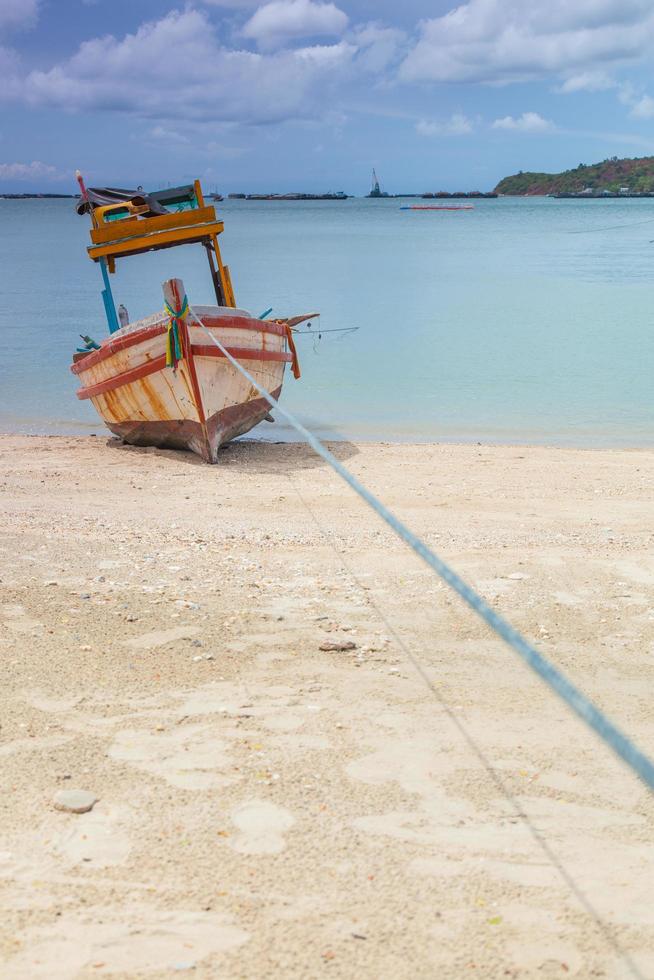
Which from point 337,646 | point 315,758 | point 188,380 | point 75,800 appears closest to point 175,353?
point 188,380

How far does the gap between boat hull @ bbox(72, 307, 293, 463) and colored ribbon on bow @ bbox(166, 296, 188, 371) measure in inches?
2.1

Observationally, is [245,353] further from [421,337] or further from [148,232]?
[421,337]

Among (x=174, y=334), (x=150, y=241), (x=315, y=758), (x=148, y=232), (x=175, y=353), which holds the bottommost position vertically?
(x=315, y=758)

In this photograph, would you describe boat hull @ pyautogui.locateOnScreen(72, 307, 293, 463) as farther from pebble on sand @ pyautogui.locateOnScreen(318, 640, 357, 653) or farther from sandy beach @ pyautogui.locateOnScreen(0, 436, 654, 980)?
pebble on sand @ pyautogui.locateOnScreen(318, 640, 357, 653)

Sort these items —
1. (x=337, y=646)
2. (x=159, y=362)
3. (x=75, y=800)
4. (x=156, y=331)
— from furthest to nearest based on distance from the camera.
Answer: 1. (x=159, y=362)
2. (x=156, y=331)
3. (x=337, y=646)
4. (x=75, y=800)

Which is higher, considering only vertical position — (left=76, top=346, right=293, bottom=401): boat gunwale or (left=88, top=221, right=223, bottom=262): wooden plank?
(left=88, top=221, right=223, bottom=262): wooden plank

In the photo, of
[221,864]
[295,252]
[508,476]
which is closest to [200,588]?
[221,864]

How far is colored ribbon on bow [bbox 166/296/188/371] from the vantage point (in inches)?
405

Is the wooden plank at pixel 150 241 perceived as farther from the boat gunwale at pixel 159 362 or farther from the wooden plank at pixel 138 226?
the boat gunwale at pixel 159 362

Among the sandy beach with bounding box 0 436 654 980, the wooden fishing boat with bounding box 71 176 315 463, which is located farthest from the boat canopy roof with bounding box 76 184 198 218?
the sandy beach with bounding box 0 436 654 980

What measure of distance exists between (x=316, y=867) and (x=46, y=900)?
0.84 metres

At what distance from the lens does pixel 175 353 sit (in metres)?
10.4

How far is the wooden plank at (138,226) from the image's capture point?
459 inches

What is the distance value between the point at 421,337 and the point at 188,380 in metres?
14.3
